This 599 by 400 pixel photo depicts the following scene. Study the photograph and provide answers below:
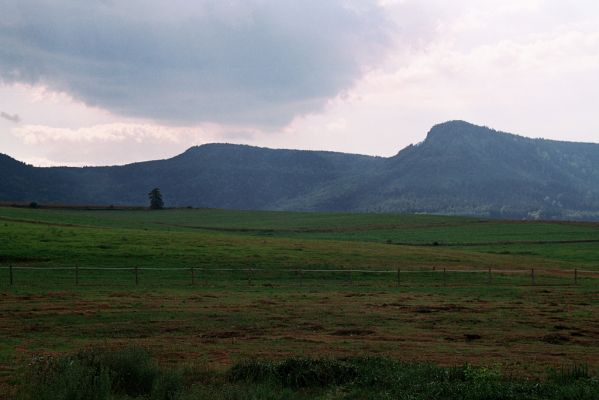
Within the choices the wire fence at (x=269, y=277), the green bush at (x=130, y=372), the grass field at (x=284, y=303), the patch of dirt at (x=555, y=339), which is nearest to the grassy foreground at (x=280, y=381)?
the green bush at (x=130, y=372)

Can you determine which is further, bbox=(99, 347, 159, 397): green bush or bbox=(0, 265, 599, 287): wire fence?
bbox=(0, 265, 599, 287): wire fence

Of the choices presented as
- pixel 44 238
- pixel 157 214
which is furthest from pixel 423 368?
pixel 157 214

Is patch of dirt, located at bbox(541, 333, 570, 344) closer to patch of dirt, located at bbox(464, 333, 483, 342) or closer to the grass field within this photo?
the grass field

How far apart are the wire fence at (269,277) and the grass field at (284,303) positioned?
0.61ft

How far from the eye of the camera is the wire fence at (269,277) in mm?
46844

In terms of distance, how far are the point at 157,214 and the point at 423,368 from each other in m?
157

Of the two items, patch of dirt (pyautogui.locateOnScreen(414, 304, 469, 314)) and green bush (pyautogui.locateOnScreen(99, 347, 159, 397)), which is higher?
green bush (pyautogui.locateOnScreen(99, 347, 159, 397))

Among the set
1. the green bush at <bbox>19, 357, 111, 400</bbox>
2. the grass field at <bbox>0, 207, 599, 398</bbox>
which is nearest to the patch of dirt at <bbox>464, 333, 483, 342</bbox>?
the grass field at <bbox>0, 207, 599, 398</bbox>

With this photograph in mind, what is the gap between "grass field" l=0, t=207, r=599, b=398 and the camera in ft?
77.0

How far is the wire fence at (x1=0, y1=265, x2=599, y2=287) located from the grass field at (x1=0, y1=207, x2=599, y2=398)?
0.61 ft

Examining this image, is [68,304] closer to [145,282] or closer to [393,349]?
[145,282]

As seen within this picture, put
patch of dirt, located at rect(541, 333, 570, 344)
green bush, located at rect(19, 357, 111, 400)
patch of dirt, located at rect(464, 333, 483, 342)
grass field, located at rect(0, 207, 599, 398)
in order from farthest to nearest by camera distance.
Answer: patch of dirt, located at rect(464, 333, 483, 342) → patch of dirt, located at rect(541, 333, 570, 344) → grass field, located at rect(0, 207, 599, 398) → green bush, located at rect(19, 357, 111, 400)

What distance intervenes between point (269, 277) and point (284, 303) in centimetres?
1562

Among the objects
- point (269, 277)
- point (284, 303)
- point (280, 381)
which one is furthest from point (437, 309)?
point (280, 381)
